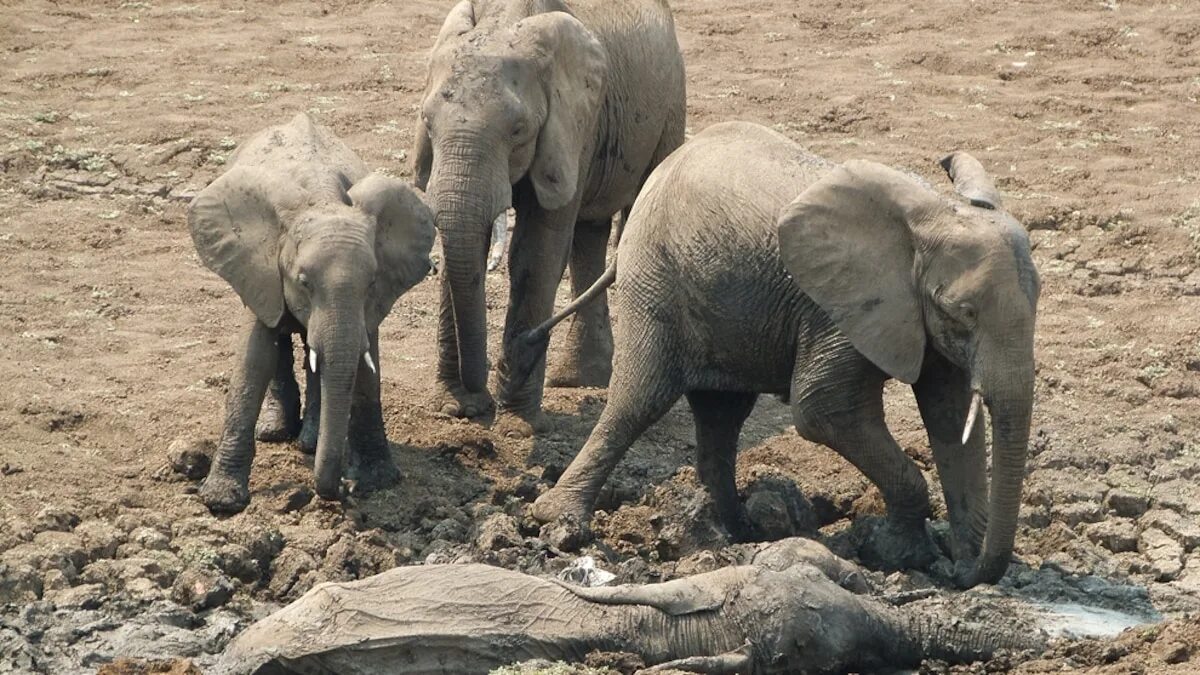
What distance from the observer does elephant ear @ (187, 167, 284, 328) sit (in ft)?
36.8

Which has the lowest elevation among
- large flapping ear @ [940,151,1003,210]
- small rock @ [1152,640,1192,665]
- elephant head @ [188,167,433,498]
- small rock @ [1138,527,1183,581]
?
small rock @ [1138,527,1183,581]

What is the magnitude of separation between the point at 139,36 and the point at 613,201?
18.6 ft

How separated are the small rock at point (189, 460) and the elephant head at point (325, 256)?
2.34ft

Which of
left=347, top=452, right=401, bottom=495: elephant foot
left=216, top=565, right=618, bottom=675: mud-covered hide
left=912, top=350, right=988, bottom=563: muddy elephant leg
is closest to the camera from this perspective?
left=216, top=565, right=618, bottom=675: mud-covered hide

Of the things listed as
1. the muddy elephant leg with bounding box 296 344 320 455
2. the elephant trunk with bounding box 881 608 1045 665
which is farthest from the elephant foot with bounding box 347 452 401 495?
the elephant trunk with bounding box 881 608 1045 665

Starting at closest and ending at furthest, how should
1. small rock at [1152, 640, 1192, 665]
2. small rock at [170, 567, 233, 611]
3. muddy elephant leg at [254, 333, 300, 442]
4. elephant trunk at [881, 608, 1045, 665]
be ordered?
small rock at [1152, 640, 1192, 665], elephant trunk at [881, 608, 1045, 665], small rock at [170, 567, 233, 611], muddy elephant leg at [254, 333, 300, 442]

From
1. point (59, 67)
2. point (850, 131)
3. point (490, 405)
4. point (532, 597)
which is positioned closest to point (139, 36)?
point (59, 67)

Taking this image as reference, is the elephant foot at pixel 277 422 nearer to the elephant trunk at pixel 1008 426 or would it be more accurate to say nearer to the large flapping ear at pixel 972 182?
the large flapping ear at pixel 972 182

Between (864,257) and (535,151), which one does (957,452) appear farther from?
(535,151)

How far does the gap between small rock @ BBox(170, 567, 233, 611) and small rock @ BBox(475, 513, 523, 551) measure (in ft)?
3.28

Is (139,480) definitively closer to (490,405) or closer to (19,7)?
(490,405)

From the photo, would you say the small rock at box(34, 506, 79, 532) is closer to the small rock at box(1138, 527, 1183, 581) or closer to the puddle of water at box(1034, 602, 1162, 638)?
the puddle of water at box(1034, 602, 1162, 638)

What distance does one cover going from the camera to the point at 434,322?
14227 millimetres

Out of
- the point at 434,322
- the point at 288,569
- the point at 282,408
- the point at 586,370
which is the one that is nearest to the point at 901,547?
the point at 288,569
